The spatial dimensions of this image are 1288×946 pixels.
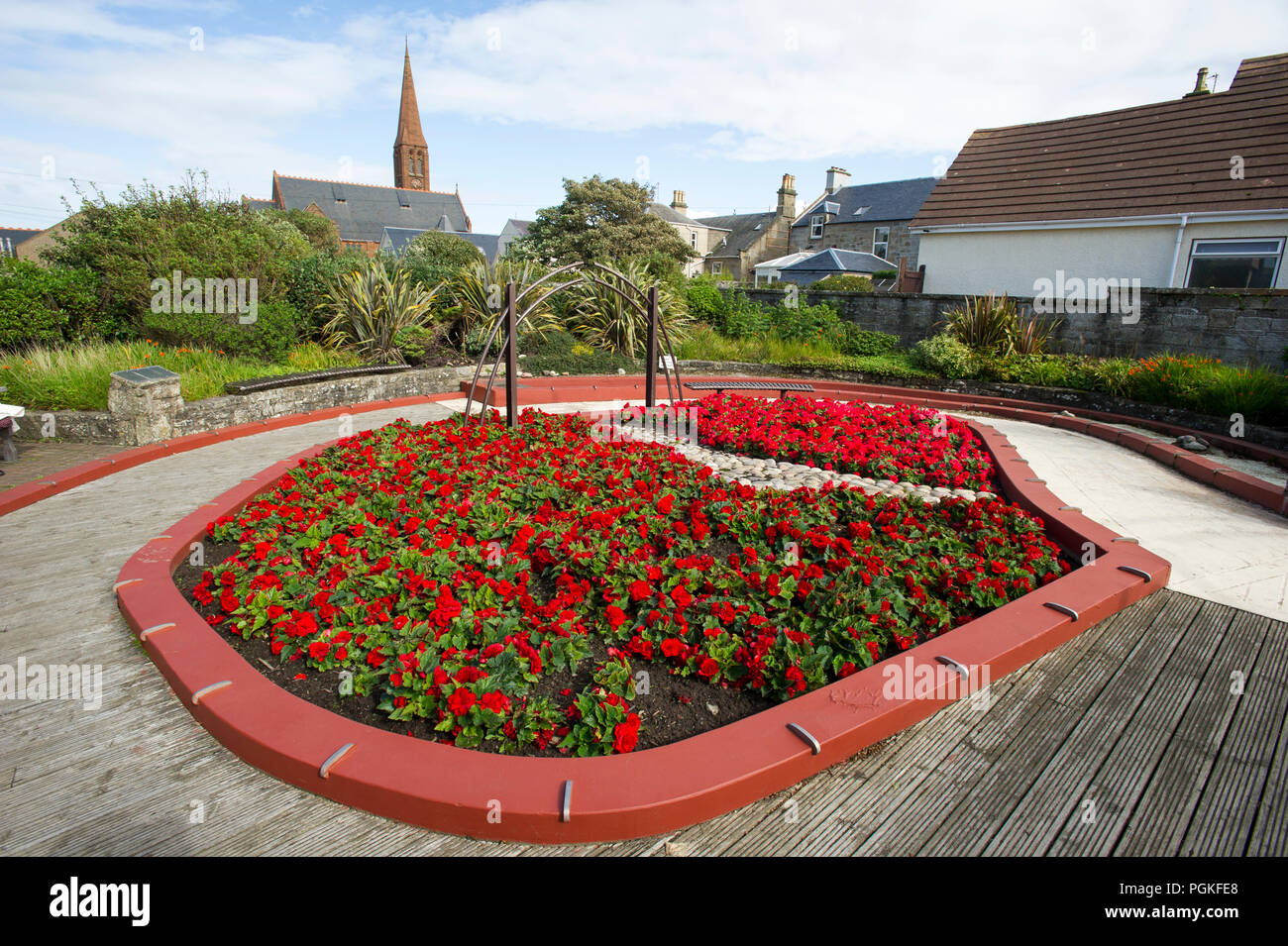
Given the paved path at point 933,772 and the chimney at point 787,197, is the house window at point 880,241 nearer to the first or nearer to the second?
the chimney at point 787,197

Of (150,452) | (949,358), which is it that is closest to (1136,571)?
(949,358)

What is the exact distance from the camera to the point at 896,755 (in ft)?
7.52

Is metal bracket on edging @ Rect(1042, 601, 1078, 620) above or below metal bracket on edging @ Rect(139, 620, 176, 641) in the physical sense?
above

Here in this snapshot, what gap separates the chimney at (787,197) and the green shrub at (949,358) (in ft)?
125

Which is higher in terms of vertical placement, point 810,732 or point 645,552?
point 645,552

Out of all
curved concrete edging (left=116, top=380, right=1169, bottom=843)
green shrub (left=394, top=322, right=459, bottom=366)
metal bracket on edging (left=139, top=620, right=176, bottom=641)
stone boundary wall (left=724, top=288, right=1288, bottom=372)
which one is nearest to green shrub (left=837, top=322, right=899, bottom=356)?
stone boundary wall (left=724, top=288, right=1288, bottom=372)

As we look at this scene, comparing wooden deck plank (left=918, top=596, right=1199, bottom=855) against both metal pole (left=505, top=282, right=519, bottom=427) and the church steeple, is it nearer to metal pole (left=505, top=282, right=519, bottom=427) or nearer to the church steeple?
metal pole (left=505, top=282, right=519, bottom=427)

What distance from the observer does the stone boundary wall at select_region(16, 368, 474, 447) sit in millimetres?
5973

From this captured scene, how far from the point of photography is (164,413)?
612cm

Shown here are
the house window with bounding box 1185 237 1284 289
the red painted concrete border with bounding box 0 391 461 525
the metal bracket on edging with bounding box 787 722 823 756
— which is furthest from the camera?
the house window with bounding box 1185 237 1284 289

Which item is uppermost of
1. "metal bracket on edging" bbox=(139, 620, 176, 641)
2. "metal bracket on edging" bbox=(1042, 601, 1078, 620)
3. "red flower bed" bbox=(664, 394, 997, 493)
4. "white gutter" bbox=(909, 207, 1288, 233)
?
"white gutter" bbox=(909, 207, 1288, 233)

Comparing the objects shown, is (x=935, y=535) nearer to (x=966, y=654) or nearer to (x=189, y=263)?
(x=966, y=654)

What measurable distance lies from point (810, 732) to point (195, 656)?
2.32 metres
